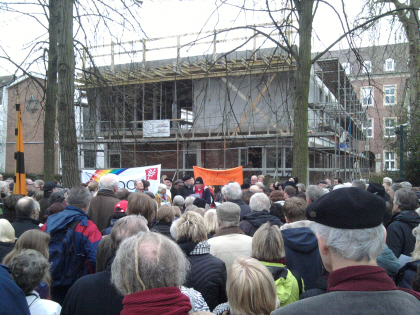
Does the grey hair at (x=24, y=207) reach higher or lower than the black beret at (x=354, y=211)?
lower

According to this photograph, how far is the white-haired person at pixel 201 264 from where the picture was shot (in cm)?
297

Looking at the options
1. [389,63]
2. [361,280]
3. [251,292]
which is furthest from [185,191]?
[389,63]

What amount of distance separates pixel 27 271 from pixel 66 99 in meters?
5.42

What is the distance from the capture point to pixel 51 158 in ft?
31.2

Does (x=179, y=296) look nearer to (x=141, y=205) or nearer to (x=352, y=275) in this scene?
(x=352, y=275)

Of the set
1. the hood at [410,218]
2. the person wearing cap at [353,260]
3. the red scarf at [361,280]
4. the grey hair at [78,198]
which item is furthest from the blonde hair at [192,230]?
the hood at [410,218]

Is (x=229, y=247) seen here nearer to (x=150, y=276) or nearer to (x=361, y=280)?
(x=150, y=276)

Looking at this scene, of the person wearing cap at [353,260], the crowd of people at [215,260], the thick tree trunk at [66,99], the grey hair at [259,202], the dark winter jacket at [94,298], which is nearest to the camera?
the person wearing cap at [353,260]

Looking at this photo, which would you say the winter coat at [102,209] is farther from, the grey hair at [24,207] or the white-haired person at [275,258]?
the white-haired person at [275,258]

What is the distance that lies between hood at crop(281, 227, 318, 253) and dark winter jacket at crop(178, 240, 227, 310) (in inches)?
31.1

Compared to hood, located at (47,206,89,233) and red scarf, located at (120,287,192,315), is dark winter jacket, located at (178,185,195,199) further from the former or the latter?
red scarf, located at (120,287,192,315)

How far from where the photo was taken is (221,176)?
12.5 meters

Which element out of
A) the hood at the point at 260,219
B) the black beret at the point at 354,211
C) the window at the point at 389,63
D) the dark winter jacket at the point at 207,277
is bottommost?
the dark winter jacket at the point at 207,277

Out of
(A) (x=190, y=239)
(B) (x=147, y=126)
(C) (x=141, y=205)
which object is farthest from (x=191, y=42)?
(B) (x=147, y=126)
